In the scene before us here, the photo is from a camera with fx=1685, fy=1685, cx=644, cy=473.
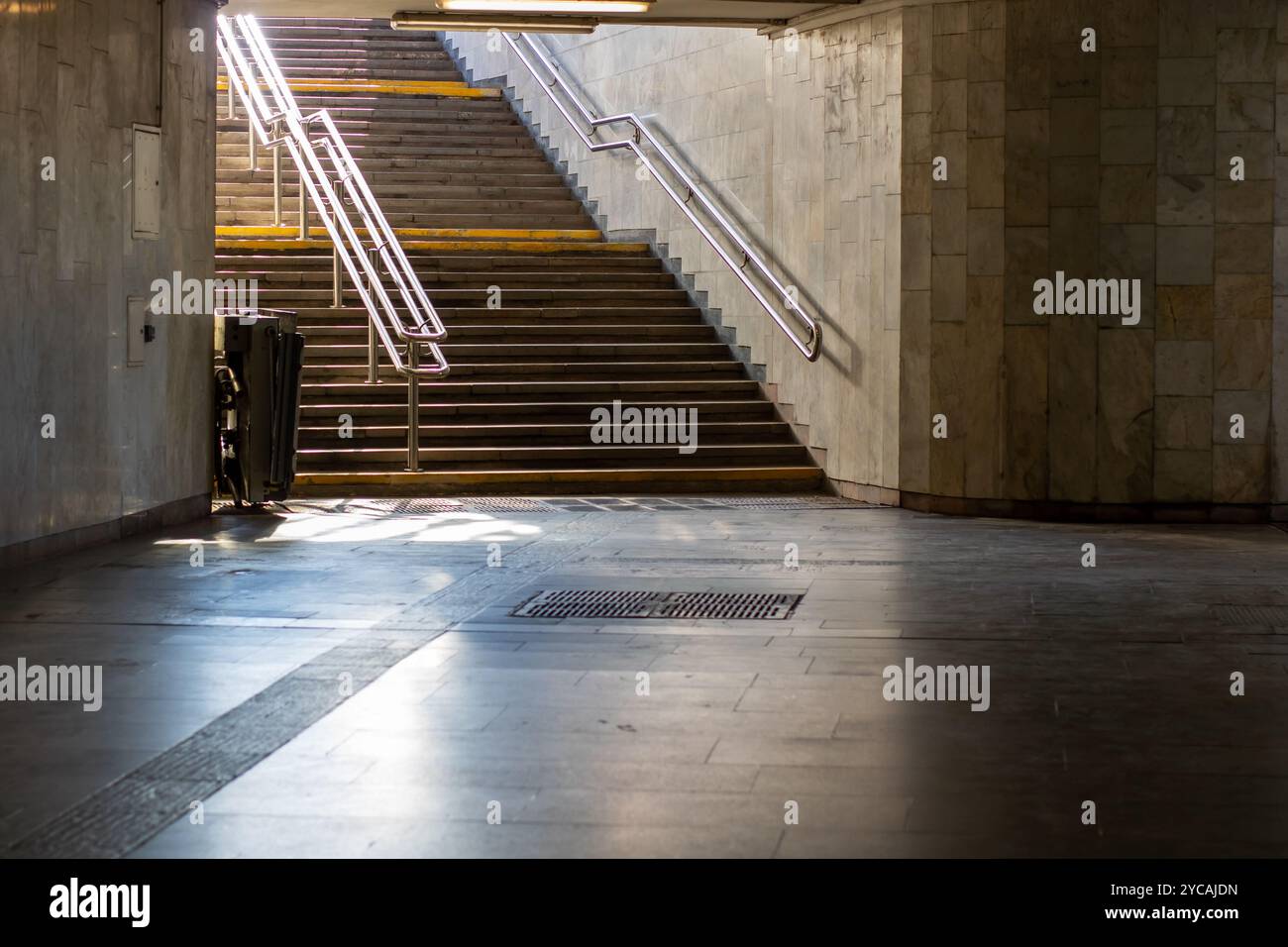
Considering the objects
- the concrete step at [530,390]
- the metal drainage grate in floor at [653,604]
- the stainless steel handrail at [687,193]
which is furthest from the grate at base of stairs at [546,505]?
the metal drainage grate in floor at [653,604]

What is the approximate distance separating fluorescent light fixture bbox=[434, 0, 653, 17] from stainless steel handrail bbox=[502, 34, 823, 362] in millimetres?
2503

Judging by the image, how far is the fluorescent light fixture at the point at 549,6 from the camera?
10.6 metres

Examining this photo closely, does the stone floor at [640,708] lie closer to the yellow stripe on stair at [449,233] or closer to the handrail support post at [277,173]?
the yellow stripe on stair at [449,233]

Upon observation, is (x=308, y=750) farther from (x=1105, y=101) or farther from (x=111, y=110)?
(x=1105, y=101)

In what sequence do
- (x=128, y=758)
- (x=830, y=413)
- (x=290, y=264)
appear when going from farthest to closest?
1. (x=290, y=264)
2. (x=830, y=413)
3. (x=128, y=758)

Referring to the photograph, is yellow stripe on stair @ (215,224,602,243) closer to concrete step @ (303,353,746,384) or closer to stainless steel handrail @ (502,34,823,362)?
stainless steel handrail @ (502,34,823,362)

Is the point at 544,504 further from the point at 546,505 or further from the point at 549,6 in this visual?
the point at 549,6

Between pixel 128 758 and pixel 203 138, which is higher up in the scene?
pixel 203 138

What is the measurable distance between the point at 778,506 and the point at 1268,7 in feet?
14.1

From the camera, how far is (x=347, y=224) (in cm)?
1297

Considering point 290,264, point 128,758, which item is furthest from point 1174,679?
point 290,264

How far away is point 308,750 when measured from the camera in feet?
15.4
